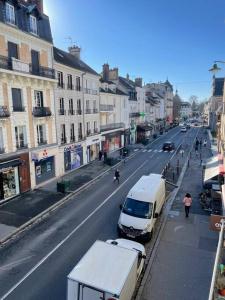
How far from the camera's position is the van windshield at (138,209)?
42.8 feet

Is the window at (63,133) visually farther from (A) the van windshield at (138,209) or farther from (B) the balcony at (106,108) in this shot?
(A) the van windshield at (138,209)

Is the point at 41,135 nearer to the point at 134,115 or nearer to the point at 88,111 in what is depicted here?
the point at 88,111

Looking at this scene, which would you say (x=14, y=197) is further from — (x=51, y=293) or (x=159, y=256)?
(x=159, y=256)

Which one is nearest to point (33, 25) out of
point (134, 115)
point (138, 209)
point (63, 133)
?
point (63, 133)

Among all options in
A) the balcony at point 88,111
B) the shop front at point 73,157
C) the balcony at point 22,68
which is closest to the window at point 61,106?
the balcony at point 22,68

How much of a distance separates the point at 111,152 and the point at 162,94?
185 feet

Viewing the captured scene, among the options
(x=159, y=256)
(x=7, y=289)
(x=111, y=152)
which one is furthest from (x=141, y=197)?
(x=111, y=152)

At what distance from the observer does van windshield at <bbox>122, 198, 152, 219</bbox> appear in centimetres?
1306

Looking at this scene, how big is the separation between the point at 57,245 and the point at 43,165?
11.3 metres

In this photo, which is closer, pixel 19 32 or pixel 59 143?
pixel 19 32

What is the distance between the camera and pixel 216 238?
511 inches

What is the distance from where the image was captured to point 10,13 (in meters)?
17.7

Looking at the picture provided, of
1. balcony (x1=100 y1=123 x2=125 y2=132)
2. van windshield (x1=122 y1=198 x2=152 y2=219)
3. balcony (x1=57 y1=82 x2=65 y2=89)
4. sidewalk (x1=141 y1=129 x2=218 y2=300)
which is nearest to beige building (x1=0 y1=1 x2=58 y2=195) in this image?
balcony (x1=57 y1=82 x2=65 y2=89)

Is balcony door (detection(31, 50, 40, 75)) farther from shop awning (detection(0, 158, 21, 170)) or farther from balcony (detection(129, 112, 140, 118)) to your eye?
balcony (detection(129, 112, 140, 118))
